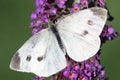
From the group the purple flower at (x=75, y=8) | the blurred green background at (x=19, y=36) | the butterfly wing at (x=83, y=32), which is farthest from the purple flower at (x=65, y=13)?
the blurred green background at (x=19, y=36)

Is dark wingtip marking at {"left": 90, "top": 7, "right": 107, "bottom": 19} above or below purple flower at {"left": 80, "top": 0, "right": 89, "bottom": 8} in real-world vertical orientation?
below

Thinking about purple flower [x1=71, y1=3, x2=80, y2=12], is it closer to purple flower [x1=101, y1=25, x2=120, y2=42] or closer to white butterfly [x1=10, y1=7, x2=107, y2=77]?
white butterfly [x1=10, y1=7, x2=107, y2=77]

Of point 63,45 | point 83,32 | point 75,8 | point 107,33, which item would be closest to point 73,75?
point 63,45

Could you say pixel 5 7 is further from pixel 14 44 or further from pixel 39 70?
pixel 39 70

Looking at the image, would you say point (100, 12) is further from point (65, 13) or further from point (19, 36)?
point (19, 36)

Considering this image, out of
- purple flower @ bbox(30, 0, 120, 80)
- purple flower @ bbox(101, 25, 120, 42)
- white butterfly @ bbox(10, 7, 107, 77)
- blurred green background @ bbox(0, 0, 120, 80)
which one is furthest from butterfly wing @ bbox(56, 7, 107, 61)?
blurred green background @ bbox(0, 0, 120, 80)

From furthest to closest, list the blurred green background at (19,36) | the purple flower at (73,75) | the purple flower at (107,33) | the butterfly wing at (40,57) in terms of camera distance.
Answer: the blurred green background at (19,36) < the purple flower at (107,33) < the purple flower at (73,75) < the butterfly wing at (40,57)

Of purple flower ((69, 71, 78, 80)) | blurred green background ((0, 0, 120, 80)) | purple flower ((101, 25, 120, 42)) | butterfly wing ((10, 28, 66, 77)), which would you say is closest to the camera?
butterfly wing ((10, 28, 66, 77))

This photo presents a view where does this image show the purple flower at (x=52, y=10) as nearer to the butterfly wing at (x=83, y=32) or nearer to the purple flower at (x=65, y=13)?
the purple flower at (x=65, y=13)
